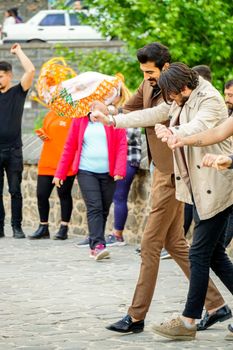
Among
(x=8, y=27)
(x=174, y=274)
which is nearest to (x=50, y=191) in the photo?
(x=174, y=274)

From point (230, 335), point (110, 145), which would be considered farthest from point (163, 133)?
point (110, 145)

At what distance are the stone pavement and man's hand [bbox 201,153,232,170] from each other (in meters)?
1.29

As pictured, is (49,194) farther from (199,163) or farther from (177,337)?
(199,163)

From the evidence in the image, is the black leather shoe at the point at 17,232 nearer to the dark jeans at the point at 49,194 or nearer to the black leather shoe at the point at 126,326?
the dark jeans at the point at 49,194

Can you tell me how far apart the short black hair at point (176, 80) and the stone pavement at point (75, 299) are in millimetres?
1539

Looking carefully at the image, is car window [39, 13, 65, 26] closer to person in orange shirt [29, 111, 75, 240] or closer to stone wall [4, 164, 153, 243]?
stone wall [4, 164, 153, 243]

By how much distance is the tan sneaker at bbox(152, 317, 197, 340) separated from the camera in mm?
8078

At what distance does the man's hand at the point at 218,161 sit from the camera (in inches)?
282

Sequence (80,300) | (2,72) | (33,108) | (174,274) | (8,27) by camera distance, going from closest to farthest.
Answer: (80,300) < (174,274) < (2,72) < (33,108) < (8,27)

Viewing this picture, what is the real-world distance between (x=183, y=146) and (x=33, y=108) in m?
33.2

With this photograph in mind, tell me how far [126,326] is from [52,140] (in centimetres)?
598

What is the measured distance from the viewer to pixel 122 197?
44.5 feet

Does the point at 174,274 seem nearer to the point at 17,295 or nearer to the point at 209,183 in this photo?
the point at 17,295

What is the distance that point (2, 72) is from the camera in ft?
46.1
